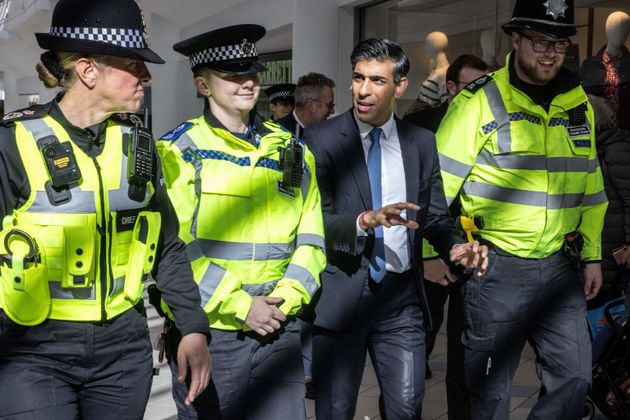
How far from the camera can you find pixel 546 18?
178 inches

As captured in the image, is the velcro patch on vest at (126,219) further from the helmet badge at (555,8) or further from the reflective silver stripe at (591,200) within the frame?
the reflective silver stripe at (591,200)

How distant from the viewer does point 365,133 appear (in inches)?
170

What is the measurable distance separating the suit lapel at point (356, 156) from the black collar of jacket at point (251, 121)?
0.55 meters

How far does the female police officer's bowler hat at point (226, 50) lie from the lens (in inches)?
147

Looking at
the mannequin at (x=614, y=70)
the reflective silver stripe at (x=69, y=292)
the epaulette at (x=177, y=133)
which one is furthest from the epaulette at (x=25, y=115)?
the mannequin at (x=614, y=70)

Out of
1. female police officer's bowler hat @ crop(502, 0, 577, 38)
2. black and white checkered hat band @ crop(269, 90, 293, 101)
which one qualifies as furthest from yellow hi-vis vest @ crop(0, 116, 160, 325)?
black and white checkered hat band @ crop(269, 90, 293, 101)

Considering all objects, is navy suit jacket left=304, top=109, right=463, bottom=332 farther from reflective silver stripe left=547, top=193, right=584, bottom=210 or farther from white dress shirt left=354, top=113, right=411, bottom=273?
reflective silver stripe left=547, top=193, right=584, bottom=210

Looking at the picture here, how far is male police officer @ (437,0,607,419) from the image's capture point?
4438 millimetres

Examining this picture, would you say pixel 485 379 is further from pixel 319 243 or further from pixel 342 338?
pixel 319 243

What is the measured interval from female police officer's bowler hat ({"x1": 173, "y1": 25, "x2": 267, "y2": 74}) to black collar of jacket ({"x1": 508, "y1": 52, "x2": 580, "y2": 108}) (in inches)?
53.8

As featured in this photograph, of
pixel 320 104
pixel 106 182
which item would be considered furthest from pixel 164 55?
pixel 106 182

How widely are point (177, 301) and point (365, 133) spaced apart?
144cm

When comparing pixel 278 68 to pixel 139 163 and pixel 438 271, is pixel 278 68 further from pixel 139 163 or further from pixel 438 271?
pixel 139 163

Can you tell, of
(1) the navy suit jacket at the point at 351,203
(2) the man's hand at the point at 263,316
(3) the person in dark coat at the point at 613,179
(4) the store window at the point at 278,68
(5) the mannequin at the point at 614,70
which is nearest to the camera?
(2) the man's hand at the point at 263,316
